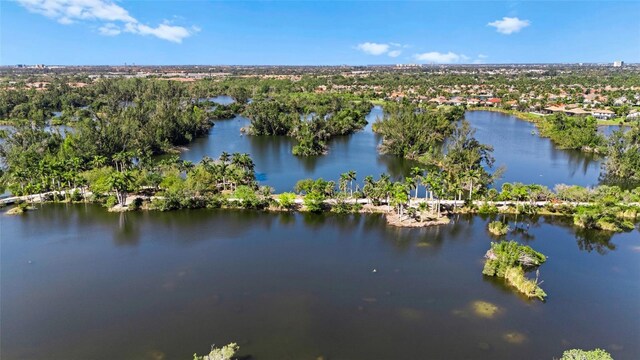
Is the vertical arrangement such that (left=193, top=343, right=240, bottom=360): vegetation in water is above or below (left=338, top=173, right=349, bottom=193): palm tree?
below

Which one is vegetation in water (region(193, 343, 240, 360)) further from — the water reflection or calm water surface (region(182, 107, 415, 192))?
the water reflection

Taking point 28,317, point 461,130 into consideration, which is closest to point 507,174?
point 461,130

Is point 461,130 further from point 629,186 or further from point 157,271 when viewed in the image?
point 157,271

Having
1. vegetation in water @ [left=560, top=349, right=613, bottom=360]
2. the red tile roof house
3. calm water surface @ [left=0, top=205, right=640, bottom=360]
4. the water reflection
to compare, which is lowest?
calm water surface @ [left=0, top=205, right=640, bottom=360]

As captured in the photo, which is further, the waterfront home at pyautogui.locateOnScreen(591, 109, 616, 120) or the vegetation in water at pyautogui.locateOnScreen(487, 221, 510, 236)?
the waterfront home at pyautogui.locateOnScreen(591, 109, 616, 120)

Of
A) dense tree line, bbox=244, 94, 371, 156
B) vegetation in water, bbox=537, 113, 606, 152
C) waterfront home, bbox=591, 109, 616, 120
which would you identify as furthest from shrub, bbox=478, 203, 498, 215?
waterfront home, bbox=591, 109, 616, 120

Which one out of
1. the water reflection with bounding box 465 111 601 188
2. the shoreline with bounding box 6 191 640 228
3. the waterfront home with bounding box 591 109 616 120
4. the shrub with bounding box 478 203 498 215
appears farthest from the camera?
the waterfront home with bounding box 591 109 616 120

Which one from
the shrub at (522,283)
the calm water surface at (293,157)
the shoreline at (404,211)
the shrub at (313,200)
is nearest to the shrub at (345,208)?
the shoreline at (404,211)
